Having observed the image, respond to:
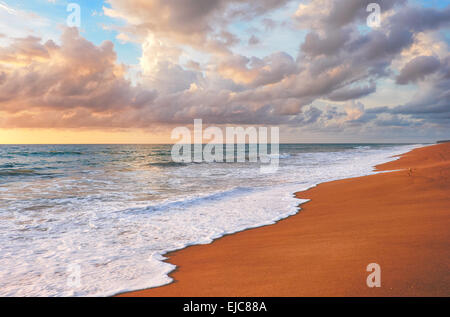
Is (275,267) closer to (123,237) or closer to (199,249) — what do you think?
(199,249)

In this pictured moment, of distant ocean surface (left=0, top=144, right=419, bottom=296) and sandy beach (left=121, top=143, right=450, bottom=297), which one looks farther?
distant ocean surface (left=0, top=144, right=419, bottom=296)

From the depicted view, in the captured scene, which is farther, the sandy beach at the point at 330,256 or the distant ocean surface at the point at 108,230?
the distant ocean surface at the point at 108,230

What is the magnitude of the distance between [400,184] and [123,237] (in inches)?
395

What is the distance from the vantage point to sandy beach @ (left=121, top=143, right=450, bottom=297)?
2920mm

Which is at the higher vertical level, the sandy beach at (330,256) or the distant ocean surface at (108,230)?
the sandy beach at (330,256)

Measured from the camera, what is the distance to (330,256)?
152 inches

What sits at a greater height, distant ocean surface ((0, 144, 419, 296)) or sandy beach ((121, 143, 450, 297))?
sandy beach ((121, 143, 450, 297))

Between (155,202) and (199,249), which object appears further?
(155,202)

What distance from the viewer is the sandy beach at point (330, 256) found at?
115 inches

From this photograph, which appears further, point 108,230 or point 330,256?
point 108,230

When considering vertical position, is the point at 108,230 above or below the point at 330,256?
below
